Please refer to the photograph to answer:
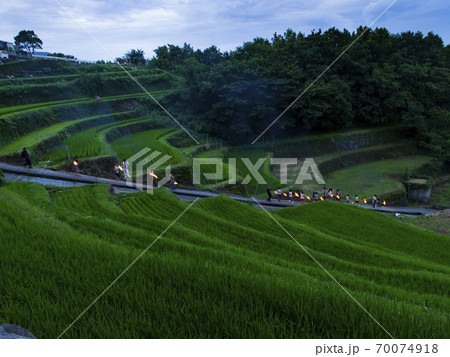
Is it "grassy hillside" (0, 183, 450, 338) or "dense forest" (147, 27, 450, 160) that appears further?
"dense forest" (147, 27, 450, 160)

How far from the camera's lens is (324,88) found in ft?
100

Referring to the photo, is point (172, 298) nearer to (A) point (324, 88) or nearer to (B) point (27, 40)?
(A) point (324, 88)

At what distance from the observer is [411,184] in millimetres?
22281

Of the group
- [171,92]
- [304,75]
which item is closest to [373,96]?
[304,75]

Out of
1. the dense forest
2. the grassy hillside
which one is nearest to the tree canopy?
the dense forest

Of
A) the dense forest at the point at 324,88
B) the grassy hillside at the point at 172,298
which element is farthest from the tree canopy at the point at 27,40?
the grassy hillside at the point at 172,298

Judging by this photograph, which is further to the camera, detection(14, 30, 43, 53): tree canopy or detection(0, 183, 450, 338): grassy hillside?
detection(14, 30, 43, 53): tree canopy

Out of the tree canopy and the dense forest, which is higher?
the tree canopy

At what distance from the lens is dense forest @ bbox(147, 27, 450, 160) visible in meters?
29.1

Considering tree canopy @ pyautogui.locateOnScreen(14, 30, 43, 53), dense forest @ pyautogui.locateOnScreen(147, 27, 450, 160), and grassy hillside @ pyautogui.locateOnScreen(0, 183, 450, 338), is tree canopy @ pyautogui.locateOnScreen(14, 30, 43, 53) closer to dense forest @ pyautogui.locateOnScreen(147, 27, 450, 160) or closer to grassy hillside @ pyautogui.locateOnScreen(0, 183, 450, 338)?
dense forest @ pyautogui.locateOnScreen(147, 27, 450, 160)

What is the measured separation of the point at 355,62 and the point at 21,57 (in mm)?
40034

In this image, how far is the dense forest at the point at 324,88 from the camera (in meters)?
29.1

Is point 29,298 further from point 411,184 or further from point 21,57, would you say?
point 21,57

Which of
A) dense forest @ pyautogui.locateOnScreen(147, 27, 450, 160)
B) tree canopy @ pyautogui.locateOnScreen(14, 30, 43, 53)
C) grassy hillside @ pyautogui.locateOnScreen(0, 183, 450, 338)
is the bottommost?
grassy hillside @ pyautogui.locateOnScreen(0, 183, 450, 338)
